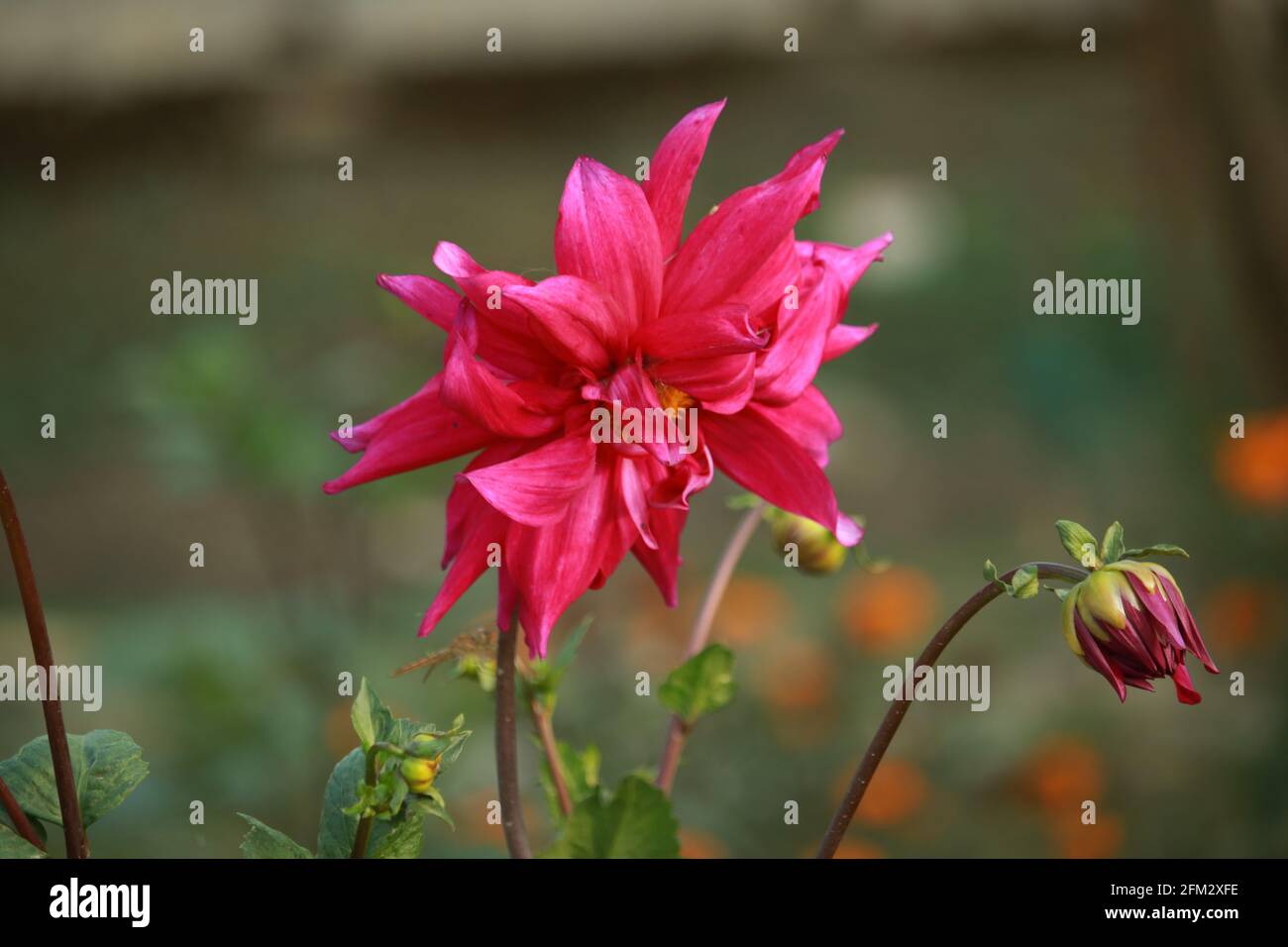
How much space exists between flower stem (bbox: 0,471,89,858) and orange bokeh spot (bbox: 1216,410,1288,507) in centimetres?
130

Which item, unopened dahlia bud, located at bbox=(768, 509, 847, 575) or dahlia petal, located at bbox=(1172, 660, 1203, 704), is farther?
unopened dahlia bud, located at bbox=(768, 509, 847, 575)

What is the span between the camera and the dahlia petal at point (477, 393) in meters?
0.47

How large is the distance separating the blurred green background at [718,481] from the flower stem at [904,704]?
8.2 inches

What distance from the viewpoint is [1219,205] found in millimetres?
1479

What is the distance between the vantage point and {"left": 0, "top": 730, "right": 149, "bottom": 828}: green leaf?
0.52 metres

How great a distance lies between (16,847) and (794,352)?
33cm

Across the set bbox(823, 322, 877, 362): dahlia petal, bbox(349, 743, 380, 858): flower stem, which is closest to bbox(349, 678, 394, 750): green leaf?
bbox(349, 743, 380, 858): flower stem

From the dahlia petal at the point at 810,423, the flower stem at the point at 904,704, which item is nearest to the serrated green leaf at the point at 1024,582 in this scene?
the flower stem at the point at 904,704

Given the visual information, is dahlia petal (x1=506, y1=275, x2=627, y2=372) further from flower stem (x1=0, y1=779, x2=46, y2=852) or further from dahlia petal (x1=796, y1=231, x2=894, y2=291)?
flower stem (x1=0, y1=779, x2=46, y2=852)

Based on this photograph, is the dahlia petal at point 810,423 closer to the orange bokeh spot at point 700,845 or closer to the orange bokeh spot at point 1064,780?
the orange bokeh spot at point 700,845

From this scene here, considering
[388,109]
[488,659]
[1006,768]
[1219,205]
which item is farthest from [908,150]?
[488,659]

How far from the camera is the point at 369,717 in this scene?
50 cm

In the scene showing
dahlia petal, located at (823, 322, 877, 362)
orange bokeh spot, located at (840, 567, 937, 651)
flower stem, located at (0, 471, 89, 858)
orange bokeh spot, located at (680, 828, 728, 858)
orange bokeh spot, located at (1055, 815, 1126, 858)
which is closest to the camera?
flower stem, located at (0, 471, 89, 858)
